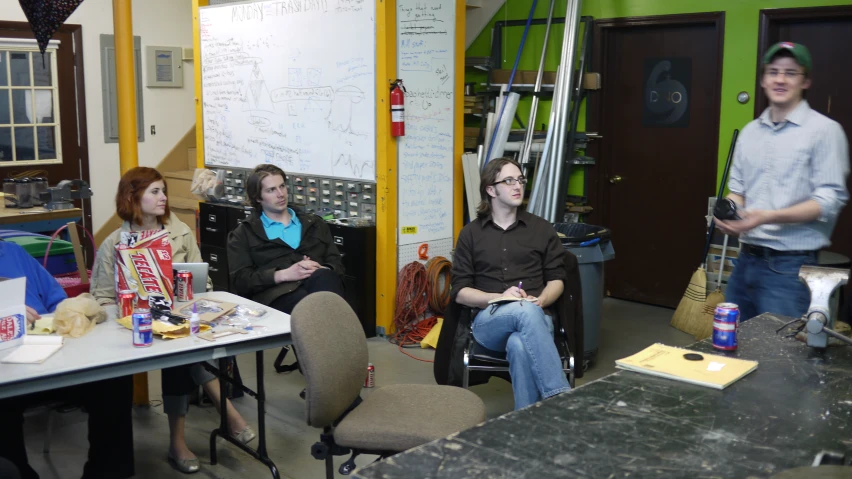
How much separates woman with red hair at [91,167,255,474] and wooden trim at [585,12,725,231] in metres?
3.52

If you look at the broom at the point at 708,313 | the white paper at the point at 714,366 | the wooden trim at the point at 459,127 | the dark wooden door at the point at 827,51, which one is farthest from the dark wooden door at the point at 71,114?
the white paper at the point at 714,366

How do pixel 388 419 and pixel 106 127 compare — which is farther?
pixel 106 127

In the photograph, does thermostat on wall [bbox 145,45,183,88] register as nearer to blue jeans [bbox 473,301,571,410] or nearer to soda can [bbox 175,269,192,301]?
soda can [bbox 175,269,192,301]

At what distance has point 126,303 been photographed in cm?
327

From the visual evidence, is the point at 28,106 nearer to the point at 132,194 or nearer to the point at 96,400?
the point at 132,194

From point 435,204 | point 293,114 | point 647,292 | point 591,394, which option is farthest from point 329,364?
point 647,292

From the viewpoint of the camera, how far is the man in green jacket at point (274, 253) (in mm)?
4340

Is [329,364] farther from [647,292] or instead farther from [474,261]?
[647,292]

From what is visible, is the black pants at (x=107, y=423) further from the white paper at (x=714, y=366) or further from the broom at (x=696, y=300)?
the broom at (x=696, y=300)

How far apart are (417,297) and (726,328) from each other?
3233 mm

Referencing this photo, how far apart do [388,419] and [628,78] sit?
438cm

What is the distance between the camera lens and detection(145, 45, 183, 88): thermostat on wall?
329 inches

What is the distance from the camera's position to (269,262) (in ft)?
14.5

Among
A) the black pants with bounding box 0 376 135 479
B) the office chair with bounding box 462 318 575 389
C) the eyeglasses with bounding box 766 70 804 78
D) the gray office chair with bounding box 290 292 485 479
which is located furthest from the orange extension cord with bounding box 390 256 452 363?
the eyeglasses with bounding box 766 70 804 78
